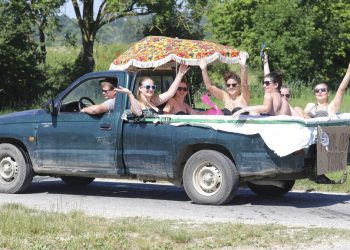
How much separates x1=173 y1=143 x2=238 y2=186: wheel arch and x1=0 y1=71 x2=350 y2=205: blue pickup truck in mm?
13

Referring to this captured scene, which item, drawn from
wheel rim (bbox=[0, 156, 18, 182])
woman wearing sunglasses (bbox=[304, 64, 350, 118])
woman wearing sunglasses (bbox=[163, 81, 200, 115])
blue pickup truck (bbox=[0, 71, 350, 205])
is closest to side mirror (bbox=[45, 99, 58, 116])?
blue pickup truck (bbox=[0, 71, 350, 205])

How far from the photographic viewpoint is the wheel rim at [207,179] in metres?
10.3

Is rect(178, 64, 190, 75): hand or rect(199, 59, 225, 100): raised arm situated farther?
rect(178, 64, 190, 75): hand

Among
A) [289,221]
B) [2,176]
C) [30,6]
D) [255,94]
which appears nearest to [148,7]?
[30,6]

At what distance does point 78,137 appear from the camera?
11.2m

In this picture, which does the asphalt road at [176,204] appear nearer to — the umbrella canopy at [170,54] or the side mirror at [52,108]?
the side mirror at [52,108]

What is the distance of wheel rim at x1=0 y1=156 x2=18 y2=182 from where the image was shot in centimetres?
1173

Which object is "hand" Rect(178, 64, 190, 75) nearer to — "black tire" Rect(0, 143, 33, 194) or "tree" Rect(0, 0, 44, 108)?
"black tire" Rect(0, 143, 33, 194)

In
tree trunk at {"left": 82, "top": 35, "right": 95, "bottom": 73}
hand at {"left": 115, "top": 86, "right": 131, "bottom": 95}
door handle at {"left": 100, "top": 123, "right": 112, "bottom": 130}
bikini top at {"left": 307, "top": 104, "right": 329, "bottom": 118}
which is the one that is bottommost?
door handle at {"left": 100, "top": 123, "right": 112, "bottom": 130}

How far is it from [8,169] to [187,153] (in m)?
2.92

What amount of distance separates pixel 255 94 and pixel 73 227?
25.4m

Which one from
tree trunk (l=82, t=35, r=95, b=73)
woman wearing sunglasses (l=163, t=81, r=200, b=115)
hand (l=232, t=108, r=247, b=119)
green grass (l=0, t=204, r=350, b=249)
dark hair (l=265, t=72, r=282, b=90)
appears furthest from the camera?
tree trunk (l=82, t=35, r=95, b=73)

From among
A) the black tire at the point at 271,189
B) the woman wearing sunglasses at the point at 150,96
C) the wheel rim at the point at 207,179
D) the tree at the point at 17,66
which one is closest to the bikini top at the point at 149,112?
the woman wearing sunglasses at the point at 150,96

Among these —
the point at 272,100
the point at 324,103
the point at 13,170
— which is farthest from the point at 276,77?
the point at 13,170
